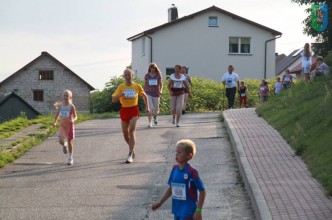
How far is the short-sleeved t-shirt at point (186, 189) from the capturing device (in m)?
6.01

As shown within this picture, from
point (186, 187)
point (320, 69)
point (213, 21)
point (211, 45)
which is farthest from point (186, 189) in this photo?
point (213, 21)

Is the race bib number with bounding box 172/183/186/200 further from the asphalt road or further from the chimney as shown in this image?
the chimney

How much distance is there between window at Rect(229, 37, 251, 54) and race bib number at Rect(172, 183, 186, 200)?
45.5 meters

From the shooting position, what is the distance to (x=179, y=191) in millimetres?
6043

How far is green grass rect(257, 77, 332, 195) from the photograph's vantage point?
9680 millimetres

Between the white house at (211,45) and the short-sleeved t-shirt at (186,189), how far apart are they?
142 ft

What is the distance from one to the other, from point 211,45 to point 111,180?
4075 centimetres

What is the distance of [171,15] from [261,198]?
164ft

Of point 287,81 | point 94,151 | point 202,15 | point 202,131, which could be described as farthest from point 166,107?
point 202,15

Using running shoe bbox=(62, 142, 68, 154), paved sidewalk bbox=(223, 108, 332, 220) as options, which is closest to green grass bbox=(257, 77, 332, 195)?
paved sidewalk bbox=(223, 108, 332, 220)

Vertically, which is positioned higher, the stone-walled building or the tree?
the tree

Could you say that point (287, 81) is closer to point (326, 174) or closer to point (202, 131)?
point (202, 131)

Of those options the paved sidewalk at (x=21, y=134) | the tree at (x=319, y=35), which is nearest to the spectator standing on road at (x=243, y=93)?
the tree at (x=319, y=35)

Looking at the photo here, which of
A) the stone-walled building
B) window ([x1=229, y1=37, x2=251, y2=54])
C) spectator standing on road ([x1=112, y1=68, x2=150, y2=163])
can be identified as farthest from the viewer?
the stone-walled building
